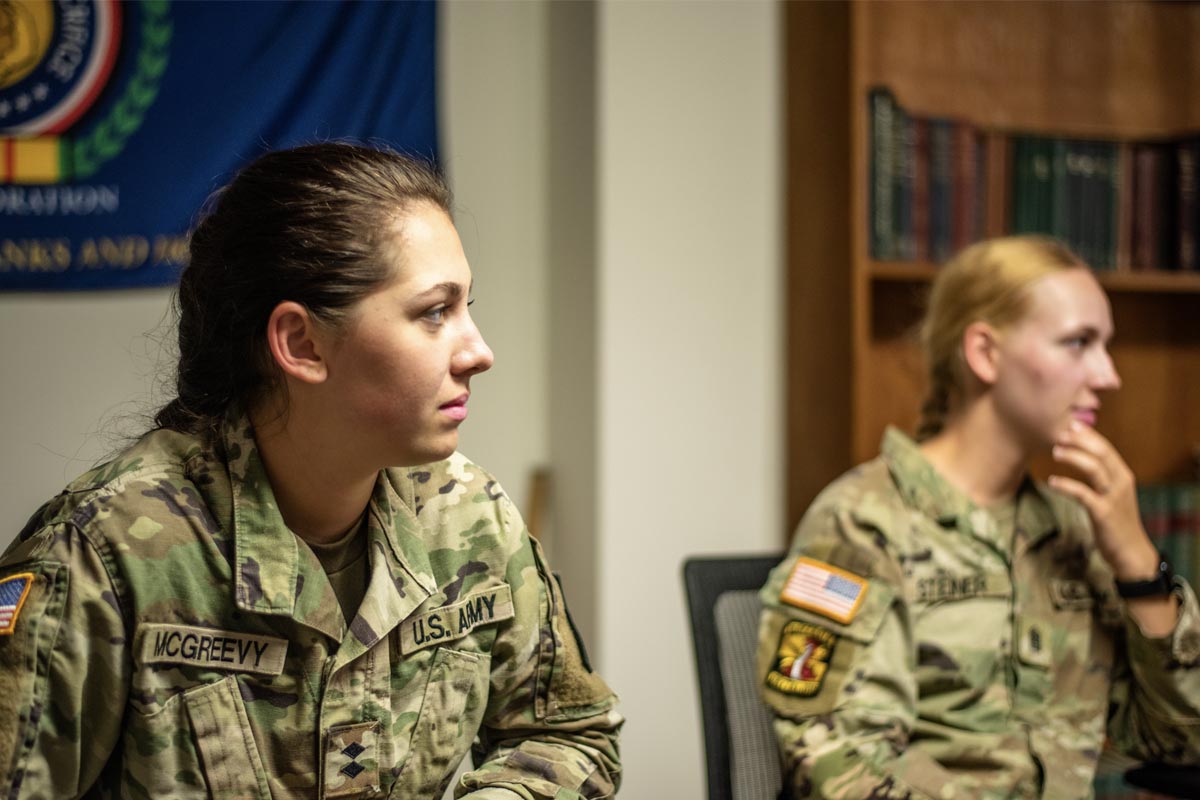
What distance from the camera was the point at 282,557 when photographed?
1.17 m

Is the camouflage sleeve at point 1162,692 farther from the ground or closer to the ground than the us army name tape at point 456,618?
closer to the ground

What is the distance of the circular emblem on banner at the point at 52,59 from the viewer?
2271 mm

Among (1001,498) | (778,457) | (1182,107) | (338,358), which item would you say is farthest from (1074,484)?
(1182,107)

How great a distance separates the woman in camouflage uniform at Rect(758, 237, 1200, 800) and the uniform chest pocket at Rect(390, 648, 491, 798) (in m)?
0.49

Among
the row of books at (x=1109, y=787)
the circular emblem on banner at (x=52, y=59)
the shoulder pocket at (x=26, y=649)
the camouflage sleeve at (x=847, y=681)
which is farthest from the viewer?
the row of books at (x=1109, y=787)

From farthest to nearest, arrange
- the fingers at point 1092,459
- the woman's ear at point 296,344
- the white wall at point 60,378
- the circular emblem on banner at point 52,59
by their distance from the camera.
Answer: the white wall at point 60,378 < the circular emblem on banner at point 52,59 < the fingers at point 1092,459 < the woman's ear at point 296,344

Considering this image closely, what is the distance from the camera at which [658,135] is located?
2.56 metres

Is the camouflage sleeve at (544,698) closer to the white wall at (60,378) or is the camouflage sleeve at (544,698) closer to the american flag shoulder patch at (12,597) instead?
the american flag shoulder patch at (12,597)

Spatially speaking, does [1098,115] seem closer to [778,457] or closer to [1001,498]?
[778,457]

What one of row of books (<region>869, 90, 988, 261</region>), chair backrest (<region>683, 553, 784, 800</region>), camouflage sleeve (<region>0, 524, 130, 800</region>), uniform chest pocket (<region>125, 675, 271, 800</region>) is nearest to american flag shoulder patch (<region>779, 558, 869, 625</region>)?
chair backrest (<region>683, 553, 784, 800</region>)

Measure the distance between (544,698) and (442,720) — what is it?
13 centimetres

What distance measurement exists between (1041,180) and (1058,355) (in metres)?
1.03

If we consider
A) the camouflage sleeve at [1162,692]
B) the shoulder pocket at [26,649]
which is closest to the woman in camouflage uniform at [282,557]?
the shoulder pocket at [26,649]

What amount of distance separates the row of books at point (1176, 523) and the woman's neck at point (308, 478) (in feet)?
6.51
